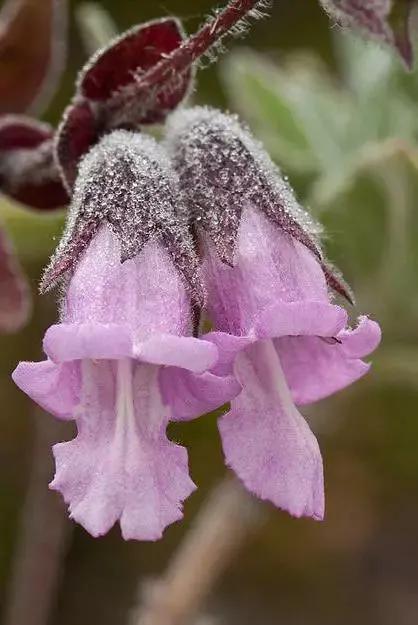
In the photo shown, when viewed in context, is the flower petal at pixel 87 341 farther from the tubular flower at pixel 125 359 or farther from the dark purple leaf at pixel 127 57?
the dark purple leaf at pixel 127 57

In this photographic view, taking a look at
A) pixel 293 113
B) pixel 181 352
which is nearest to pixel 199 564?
pixel 293 113

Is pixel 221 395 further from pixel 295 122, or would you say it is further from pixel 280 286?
pixel 295 122

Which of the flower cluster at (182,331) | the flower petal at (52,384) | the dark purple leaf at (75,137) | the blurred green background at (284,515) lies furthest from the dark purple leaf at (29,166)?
the blurred green background at (284,515)

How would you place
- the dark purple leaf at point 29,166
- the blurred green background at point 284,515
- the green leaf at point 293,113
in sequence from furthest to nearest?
the blurred green background at point 284,515 → the green leaf at point 293,113 → the dark purple leaf at point 29,166

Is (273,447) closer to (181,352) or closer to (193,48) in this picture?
(181,352)

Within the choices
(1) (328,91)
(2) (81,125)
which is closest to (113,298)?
(2) (81,125)

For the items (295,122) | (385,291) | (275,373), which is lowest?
(385,291)

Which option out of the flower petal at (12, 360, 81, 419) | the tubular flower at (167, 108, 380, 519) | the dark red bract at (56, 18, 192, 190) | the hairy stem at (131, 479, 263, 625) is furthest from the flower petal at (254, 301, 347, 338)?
the hairy stem at (131, 479, 263, 625)
